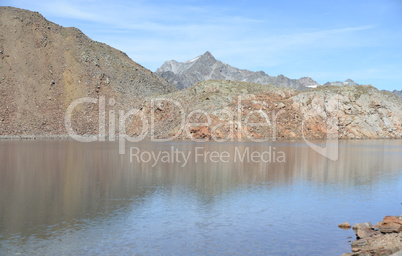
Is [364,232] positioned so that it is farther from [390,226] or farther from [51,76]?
[51,76]

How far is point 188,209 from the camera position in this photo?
2859 centimetres

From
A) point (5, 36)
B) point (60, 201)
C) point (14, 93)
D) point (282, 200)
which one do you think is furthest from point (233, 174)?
point (5, 36)

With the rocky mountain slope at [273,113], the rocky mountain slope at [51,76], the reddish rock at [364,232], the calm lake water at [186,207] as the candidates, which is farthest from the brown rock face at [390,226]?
the rocky mountain slope at [51,76]

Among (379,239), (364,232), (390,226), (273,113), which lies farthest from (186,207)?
(273,113)

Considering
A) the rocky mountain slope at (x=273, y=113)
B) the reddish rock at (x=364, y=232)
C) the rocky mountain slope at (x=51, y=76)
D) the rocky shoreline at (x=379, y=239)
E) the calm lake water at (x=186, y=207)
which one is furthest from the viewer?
the rocky mountain slope at (x=51, y=76)

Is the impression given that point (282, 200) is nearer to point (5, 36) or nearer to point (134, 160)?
point (134, 160)

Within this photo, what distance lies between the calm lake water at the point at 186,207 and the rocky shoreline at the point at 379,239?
0.85m

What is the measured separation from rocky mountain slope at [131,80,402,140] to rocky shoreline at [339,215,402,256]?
91.2 meters

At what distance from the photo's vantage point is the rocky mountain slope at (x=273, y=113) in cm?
11631

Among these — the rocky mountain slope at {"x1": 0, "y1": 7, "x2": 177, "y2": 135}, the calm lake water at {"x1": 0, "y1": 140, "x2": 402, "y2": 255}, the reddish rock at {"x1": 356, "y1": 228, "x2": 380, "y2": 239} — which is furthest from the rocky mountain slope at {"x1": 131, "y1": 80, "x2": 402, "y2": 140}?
the reddish rock at {"x1": 356, "y1": 228, "x2": 380, "y2": 239}

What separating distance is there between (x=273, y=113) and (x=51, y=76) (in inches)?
3254

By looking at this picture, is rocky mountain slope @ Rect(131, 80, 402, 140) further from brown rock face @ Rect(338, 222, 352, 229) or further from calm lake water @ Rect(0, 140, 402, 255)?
brown rock face @ Rect(338, 222, 352, 229)

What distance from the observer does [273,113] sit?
402 feet

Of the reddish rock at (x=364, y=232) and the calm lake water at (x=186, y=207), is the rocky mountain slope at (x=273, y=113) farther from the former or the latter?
the reddish rock at (x=364, y=232)
